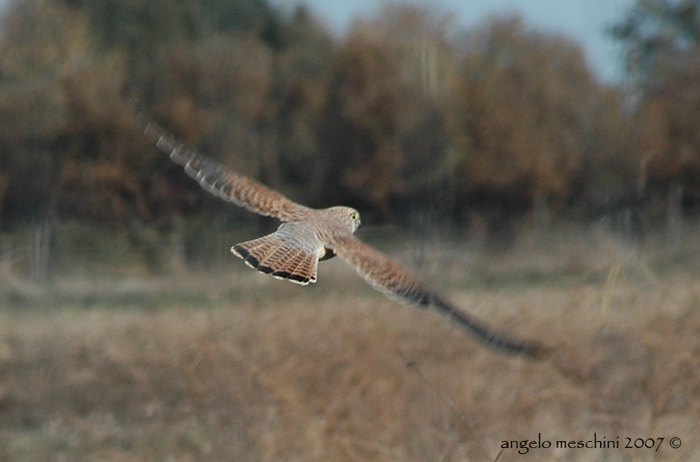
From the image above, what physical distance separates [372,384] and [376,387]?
0.13 ft

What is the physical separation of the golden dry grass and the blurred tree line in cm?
590

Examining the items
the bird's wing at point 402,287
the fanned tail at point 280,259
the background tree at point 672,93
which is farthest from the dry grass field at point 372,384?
the background tree at point 672,93

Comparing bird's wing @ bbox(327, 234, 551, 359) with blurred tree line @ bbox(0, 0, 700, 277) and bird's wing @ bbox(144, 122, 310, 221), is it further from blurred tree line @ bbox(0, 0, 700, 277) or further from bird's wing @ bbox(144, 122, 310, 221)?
blurred tree line @ bbox(0, 0, 700, 277)

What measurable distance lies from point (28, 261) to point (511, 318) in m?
7.49

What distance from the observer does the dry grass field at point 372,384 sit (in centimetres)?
494

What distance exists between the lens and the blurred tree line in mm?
14414

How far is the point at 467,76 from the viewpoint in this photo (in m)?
19.8

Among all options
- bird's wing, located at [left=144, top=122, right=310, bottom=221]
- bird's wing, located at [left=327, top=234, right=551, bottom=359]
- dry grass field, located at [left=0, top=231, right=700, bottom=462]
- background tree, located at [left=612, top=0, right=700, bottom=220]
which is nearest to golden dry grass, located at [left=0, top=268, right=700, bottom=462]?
dry grass field, located at [left=0, top=231, right=700, bottom=462]

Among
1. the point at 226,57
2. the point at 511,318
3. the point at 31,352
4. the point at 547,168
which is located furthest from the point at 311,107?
the point at 511,318

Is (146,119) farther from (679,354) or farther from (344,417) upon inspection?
(679,354)

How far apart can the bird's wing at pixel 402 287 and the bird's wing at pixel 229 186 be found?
448 mm

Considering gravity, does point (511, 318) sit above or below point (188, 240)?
above

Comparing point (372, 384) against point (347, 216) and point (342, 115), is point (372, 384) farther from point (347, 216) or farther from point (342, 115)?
point (342, 115)

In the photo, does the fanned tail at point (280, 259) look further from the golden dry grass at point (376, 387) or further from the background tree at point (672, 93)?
the background tree at point (672, 93)
